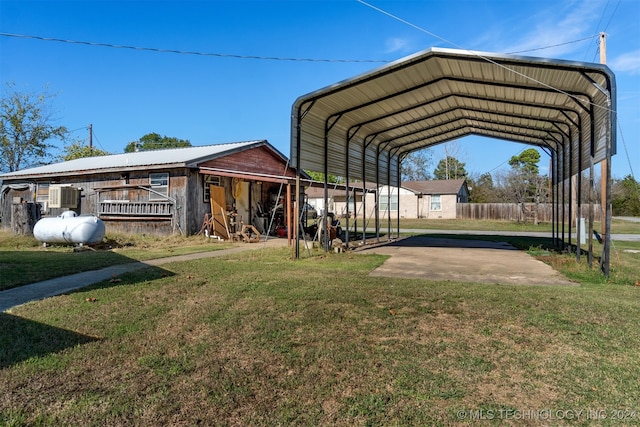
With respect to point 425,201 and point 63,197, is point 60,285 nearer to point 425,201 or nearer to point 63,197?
point 63,197

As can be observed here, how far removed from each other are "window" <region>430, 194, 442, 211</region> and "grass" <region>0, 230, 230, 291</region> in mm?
28771

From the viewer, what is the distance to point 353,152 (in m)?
14.6

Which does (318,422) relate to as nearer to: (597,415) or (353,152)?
(597,415)

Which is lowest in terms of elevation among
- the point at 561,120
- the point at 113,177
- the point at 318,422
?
the point at 318,422

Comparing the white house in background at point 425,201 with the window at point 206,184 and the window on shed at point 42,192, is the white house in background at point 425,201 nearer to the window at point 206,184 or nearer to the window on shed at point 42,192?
the window at point 206,184

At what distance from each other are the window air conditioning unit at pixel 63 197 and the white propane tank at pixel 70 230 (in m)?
5.04

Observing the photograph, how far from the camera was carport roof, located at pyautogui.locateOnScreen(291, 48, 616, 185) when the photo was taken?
8.30 metres

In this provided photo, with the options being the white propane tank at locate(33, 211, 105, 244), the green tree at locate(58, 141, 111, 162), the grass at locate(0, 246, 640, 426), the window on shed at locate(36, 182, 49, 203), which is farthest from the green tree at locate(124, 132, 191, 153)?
the grass at locate(0, 246, 640, 426)

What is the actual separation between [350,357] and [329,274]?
164 inches

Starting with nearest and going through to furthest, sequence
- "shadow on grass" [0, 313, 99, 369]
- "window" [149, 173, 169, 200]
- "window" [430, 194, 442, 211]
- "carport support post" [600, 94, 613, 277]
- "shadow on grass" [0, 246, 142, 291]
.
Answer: "shadow on grass" [0, 313, 99, 369] → "shadow on grass" [0, 246, 142, 291] → "carport support post" [600, 94, 613, 277] → "window" [149, 173, 169, 200] → "window" [430, 194, 442, 211]

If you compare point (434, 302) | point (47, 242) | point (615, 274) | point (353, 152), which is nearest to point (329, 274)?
point (434, 302)

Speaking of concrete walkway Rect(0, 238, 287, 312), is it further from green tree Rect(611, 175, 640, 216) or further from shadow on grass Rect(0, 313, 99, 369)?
green tree Rect(611, 175, 640, 216)

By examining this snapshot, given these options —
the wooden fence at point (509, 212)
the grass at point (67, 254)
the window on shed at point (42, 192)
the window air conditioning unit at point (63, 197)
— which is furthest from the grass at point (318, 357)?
the wooden fence at point (509, 212)

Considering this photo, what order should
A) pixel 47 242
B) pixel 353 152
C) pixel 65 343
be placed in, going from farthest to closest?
pixel 353 152, pixel 47 242, pixel 65 343
